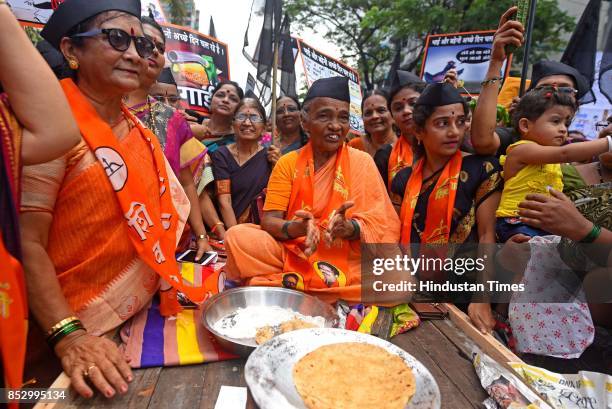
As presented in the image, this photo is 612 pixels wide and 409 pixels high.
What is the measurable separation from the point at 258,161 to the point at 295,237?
166 cm

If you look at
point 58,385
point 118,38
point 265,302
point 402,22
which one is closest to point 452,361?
point 265,302

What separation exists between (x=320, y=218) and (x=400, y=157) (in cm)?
99

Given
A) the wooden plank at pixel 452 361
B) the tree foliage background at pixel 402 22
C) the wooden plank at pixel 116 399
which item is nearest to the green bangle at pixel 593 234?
the wooden plank at pixel 452 361

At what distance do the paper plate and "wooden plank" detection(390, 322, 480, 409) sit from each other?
0.26m

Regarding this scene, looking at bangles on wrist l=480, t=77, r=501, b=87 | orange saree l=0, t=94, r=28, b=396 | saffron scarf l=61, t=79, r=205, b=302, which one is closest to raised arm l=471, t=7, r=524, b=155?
bangles on wrist l=480, t=77, r=501, b=87

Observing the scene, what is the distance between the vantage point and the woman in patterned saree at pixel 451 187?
8.34ft

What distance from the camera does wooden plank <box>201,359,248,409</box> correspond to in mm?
1392

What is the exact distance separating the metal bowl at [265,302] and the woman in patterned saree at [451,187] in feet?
2.91

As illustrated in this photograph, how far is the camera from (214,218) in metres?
3.73

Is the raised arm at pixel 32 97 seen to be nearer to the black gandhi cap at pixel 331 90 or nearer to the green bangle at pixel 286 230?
the green bangle at pixel 286 230

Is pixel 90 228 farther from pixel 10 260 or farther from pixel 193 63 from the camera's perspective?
pixel 193 63

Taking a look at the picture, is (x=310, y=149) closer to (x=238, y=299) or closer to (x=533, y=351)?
(x=238, y=299)

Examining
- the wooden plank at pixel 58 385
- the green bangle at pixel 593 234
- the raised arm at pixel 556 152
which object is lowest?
the wooden plank at pixel 58 385

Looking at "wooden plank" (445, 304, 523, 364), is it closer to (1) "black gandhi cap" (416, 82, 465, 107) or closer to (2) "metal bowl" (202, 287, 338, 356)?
(2) "metal bowl" (202, 287, 338, 356)
